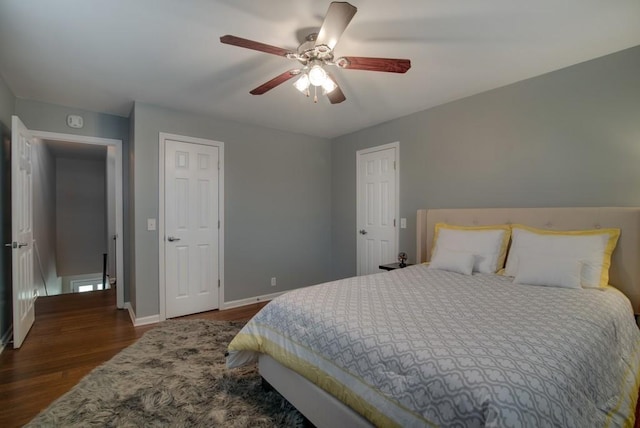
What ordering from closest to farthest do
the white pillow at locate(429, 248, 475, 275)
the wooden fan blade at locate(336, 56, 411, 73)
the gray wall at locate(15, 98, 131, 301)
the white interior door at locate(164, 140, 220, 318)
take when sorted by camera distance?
1. the wooden fan blade at locate(336, 56, 411, 73)
2. the white pillow at locate(429, 248, 475, 275)
3. the gray wall at locate(15, 98, 131, 301)
4. the white interior door at locate(164, 140, 220, 318)

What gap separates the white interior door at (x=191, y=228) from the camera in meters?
3.38

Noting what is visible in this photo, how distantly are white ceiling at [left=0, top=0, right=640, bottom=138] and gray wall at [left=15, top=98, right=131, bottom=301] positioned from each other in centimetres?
15

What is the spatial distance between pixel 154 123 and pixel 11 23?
142 centimetres

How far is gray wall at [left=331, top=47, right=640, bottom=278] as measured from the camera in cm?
217

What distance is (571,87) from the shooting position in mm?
2393

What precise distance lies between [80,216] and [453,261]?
7.25 metres

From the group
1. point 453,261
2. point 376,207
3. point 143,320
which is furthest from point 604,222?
point 143,320

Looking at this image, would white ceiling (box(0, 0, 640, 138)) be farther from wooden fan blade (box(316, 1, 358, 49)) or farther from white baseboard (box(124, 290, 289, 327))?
white baseboard (box(124, 290, 289, 327))

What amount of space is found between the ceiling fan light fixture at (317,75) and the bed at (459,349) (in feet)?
4.58

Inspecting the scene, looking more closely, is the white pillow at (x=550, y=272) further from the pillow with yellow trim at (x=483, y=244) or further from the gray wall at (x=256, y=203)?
the gray wall at (x=256, y=203)

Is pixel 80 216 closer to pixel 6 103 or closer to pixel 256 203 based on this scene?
pixel 6 103

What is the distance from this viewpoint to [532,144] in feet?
8.56

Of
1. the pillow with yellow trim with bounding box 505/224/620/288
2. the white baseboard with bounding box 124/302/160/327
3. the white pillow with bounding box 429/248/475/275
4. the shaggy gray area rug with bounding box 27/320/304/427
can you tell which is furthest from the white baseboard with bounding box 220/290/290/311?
the pillow with yellow trim with bounding box 505/224/620/288

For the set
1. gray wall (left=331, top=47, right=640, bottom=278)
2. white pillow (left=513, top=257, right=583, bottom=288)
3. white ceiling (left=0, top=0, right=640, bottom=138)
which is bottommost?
white pillow (left=513, top=257, right=583, bottom=288)
